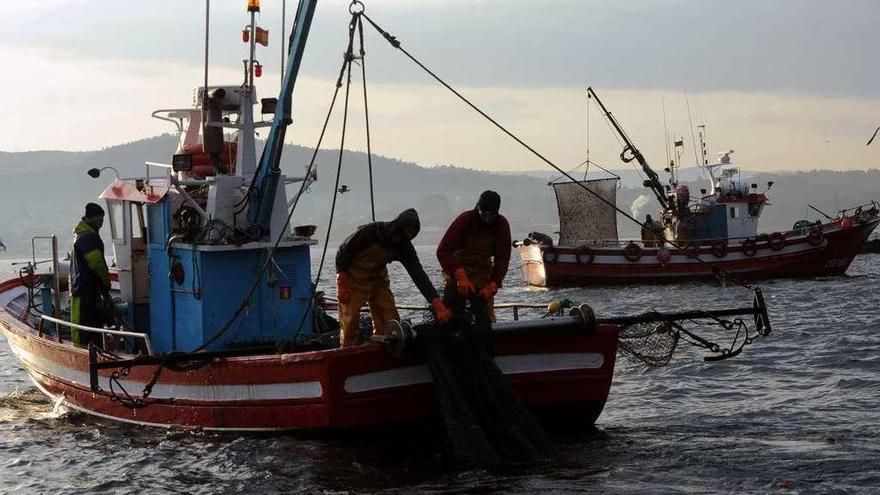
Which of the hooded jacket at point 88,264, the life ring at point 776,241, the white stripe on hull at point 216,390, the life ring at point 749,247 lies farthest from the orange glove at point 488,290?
the life ring at point 776,241

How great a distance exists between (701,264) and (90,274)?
3516 centimetres

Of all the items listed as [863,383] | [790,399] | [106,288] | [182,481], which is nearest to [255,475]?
[182,481]

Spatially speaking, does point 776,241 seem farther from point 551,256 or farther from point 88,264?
point 88,264

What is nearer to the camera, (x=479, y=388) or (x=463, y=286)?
(x=479, y=388)

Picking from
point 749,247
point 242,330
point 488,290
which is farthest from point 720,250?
point 488,290

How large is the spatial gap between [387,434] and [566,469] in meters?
2.00

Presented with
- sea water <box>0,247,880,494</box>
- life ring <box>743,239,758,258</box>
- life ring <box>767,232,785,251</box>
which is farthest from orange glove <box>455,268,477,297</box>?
life ring <box>767,232,785,251</box>

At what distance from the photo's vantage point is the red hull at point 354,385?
1199 cm

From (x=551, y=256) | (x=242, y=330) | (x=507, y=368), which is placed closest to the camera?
(x=507, y=368)

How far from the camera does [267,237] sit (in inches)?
581

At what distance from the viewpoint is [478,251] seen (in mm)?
12789

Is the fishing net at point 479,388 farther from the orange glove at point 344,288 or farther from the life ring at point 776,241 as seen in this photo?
the life ring at point 776,241

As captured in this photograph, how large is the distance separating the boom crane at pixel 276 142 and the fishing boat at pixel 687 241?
32.4 meters

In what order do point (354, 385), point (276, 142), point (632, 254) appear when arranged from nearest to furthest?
1. point (354, 385)
2. point (276, 142)
3. point (632, 254)
